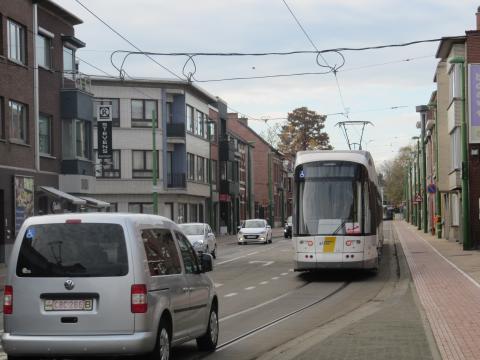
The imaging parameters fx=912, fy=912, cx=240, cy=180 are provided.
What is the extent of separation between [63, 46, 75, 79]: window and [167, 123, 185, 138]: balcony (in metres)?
23.3

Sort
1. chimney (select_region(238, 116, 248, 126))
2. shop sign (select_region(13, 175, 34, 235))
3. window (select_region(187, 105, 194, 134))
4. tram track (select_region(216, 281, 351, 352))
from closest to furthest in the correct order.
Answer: tram track (select_region(216, 281, 351, 352))
shop sign (select_region(13, 175, 34, 235))
window (select_region(187, 105, 194, 134))
chimney (select_region(238, 116, 248, 126))

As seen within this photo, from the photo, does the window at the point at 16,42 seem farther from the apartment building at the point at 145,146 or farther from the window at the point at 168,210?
the window at the point at 168,210

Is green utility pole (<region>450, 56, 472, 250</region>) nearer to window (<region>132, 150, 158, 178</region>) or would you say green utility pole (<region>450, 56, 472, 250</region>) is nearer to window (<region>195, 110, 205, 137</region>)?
window (<region>132, 150, 158, 178</region>)

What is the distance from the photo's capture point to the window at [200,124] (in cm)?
6944

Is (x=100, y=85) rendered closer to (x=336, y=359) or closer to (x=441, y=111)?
A: (x=441, y=111)

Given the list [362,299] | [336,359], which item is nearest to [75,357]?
[336,359]

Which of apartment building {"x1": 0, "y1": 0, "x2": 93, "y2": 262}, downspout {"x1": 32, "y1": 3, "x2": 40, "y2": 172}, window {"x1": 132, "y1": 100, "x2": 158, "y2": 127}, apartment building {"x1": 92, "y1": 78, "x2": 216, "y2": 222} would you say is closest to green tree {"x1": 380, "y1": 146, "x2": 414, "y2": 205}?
apartment building {"x1": 92, "y1": 78, "x2": 216, "y2": 222}

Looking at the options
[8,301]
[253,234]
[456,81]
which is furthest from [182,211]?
[8,301]

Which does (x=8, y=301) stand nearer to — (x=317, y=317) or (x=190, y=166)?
(x=317, y=317)

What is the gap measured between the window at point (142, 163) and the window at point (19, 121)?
1065 inches

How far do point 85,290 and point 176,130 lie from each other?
55.1m

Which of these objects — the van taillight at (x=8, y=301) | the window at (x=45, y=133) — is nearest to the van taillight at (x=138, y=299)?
the van taillight at (x=8, y=301)

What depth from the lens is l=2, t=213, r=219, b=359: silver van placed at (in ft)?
29.3

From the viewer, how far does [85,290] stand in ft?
29.8
